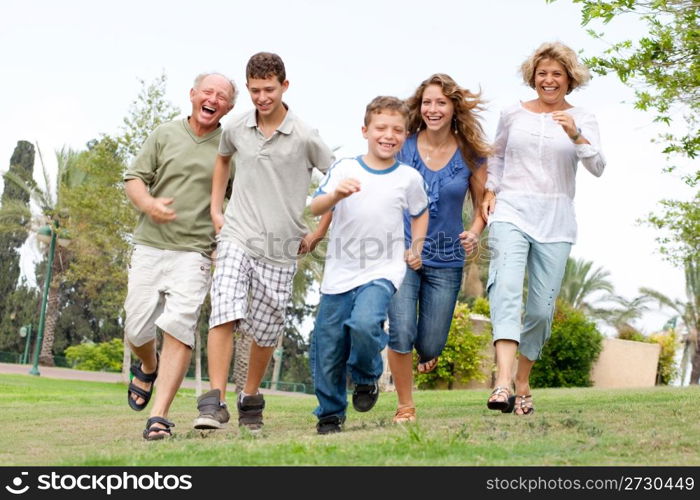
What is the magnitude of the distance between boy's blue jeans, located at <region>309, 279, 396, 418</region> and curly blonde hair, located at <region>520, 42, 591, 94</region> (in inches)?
87.6

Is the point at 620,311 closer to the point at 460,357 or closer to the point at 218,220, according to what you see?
the point at 460,357

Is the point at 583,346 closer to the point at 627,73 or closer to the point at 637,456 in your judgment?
the point at 627,73

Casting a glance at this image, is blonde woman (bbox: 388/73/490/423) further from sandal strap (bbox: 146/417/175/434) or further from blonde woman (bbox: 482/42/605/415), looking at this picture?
sandal strap (bbox: 146/417/175/434)

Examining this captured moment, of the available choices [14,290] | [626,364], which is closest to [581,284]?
[626,364]

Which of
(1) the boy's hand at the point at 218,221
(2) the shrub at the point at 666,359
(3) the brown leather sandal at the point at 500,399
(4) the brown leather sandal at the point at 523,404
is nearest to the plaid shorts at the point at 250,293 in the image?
(1) the boy's hand at the point at 218,221

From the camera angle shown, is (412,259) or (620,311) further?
(620,311)

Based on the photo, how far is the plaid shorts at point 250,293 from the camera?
6762 millimetres

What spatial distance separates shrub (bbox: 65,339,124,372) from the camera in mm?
48094

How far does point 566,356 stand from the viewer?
24.5 meters

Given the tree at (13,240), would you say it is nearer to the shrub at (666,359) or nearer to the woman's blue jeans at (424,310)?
the shrub at (666,359)

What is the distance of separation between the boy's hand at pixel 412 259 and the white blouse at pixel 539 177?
0.69m

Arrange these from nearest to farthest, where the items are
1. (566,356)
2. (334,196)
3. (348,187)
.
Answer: (348,187) → (334,196) → (566,356)

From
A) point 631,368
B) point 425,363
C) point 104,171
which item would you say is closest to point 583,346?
point 631,368

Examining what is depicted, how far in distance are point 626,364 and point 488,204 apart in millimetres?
20010
